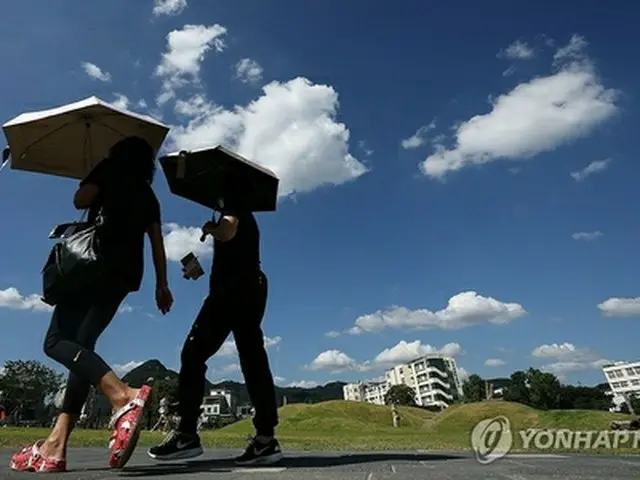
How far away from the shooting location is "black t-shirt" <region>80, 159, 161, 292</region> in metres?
3.70

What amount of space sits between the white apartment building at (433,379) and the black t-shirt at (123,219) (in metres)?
173

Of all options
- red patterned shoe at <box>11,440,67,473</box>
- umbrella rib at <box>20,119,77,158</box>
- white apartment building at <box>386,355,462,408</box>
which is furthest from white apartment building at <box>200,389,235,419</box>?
red patterned shoe at <box>11,440,67,473</box>

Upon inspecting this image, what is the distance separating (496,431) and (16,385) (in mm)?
111544

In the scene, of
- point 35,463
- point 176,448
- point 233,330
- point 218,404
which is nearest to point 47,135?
point 233,330

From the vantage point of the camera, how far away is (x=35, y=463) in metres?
3.55

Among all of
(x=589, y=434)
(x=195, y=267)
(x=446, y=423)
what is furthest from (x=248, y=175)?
(x=446, y=423)

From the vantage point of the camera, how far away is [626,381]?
173m

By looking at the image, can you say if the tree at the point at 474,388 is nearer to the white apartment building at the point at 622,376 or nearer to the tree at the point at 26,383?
the white apartment building at the point at 622,376

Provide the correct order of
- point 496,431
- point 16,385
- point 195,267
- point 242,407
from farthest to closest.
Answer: point 242,407, point 16,385, point 496,431, point 195,267

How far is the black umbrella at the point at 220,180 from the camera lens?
165 inches

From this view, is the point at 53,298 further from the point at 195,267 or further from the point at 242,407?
the point at 242,407

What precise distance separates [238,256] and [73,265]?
1.13m

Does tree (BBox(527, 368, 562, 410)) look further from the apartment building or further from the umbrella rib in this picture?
the umbrella rib

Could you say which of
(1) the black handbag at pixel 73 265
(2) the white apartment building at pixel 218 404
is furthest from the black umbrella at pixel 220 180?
(2) the white apartment building at pixel 218 404
